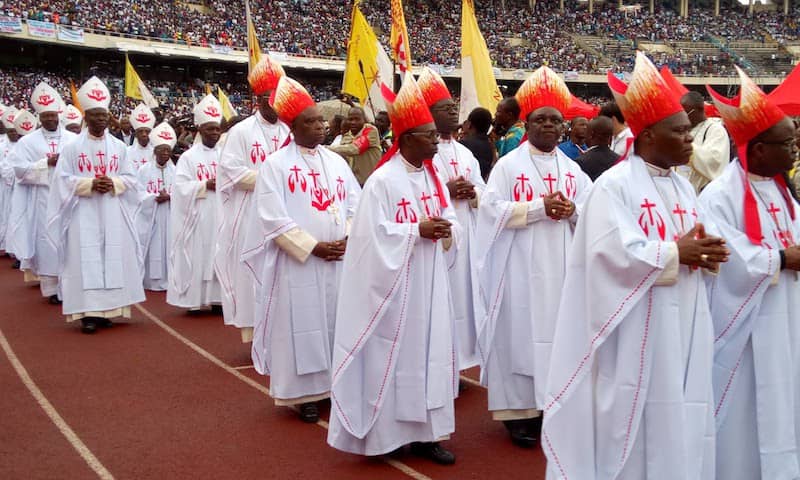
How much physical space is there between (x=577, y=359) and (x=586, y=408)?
0.76 ft

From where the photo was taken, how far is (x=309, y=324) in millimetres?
6242

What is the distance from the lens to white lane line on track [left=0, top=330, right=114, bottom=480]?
5.36m

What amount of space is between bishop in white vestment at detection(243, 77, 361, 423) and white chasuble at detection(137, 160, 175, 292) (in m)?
6.92

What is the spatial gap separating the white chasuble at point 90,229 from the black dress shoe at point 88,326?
102mm

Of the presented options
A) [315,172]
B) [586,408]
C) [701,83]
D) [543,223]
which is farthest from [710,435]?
[701,83]

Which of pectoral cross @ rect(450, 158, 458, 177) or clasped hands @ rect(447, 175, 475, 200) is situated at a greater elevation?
pectoral cross @ rect(450, 158, 458, 177)

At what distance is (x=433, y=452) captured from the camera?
5336 millimetres

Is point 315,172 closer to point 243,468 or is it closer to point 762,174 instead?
point 243,468

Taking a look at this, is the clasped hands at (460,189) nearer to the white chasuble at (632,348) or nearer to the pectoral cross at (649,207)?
the white chasuble at (632,348)

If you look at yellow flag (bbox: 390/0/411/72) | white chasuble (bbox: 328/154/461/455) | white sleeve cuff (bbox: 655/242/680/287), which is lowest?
white chasuble (bbox: 328/154/461/455)

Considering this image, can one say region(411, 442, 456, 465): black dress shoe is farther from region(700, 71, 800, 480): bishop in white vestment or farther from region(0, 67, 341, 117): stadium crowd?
region(0, 67, 341, 117): stadium crowd

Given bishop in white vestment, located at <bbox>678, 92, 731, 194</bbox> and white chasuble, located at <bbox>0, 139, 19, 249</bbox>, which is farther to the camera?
white chasuble, located at <bbox>0, 139, 19, 249</bbox>

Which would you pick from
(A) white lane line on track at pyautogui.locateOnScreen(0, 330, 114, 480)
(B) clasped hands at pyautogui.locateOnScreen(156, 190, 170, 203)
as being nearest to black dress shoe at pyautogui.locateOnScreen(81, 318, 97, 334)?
(A) white lane line on track at pyautogui.locateOnScreen(0, 330, 114, 480)

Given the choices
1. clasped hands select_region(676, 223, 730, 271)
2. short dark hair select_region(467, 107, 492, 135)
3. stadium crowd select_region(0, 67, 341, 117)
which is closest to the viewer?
clasped hands select_region(676, 223, 730, 271)
